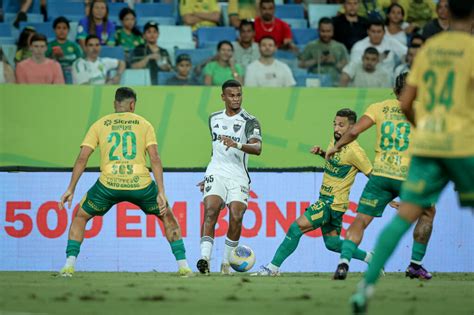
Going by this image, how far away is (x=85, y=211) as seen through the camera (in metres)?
13.0

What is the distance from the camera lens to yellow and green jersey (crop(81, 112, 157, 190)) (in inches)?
505

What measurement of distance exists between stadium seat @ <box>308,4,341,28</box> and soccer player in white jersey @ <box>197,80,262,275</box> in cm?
602

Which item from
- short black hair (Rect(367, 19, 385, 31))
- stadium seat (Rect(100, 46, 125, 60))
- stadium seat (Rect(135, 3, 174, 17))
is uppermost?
stadium seat (Rect(135, 3, 174, 17))

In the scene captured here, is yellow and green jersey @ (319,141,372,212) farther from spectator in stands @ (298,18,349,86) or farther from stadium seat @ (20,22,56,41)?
stadium seat @ (20,22,56,41)

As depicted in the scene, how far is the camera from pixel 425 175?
26.1 ft

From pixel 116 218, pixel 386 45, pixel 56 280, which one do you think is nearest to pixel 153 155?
pixel 56 280

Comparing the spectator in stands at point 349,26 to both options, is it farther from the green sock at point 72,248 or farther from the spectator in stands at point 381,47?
the green sock at point 72,248

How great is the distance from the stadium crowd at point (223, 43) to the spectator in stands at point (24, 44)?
2cm

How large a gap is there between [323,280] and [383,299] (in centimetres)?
320

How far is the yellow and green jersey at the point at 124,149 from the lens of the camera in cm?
1282

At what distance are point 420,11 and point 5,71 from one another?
7.73 meters

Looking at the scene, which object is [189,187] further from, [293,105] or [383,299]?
[383,299]

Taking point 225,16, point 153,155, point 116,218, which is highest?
point 225,16

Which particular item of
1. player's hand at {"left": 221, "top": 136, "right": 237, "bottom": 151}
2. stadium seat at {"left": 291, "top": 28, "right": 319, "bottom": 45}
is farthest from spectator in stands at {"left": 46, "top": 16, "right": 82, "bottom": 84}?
player's hand at {"left": 221, "top": 136, "right": 237, "bottom": 151}
